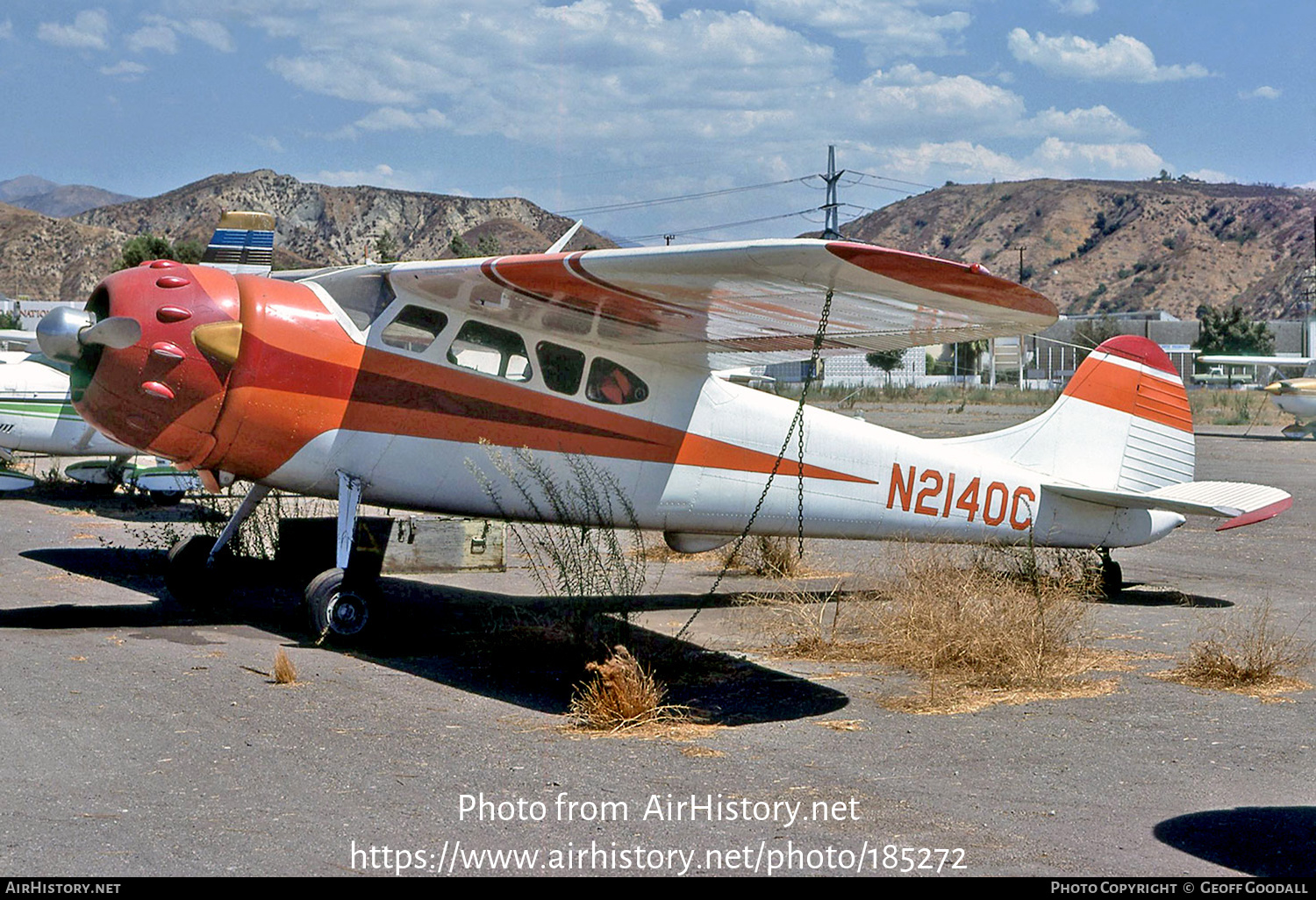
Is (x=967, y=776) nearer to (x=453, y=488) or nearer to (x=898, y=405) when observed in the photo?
(x=453, y=488)

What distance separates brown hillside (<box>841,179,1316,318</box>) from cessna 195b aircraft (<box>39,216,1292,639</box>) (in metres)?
107

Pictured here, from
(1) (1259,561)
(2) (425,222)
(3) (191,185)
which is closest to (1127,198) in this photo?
(2) (425,222)

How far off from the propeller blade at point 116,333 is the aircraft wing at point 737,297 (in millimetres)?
1608

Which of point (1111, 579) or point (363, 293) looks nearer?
point (363, 293)

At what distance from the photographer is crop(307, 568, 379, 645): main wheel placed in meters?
7.80

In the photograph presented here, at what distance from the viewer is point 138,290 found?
758cm

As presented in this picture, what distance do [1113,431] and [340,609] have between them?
664 cm

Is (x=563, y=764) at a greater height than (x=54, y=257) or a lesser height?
lesser

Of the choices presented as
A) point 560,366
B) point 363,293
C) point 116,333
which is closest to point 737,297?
point 560,366

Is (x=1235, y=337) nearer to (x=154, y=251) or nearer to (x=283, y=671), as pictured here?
(x=154, y=251)

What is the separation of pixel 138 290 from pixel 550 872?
5100 millimetres

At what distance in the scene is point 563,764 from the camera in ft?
17.5

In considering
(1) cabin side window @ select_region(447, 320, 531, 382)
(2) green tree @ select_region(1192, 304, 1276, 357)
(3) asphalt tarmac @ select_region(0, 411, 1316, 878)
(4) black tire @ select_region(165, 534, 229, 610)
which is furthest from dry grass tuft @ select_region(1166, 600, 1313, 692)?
(2) green tree @ select_region(1192, 304, 1276, 357)

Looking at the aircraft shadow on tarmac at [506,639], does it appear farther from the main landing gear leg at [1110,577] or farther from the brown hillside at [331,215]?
the brown hillside at [331,215]
